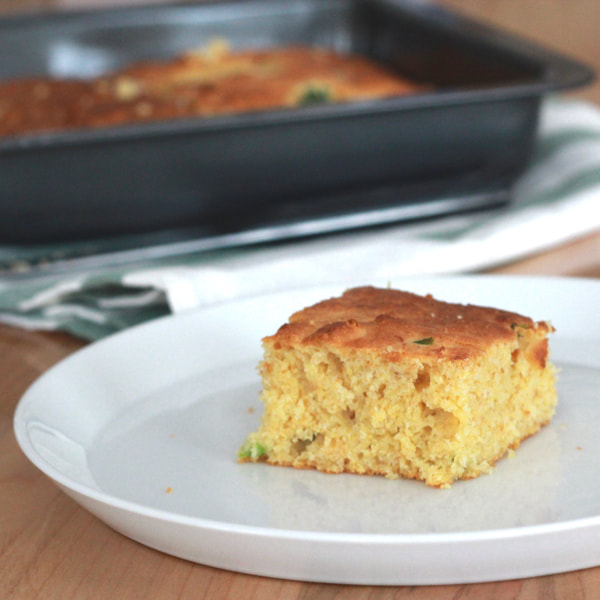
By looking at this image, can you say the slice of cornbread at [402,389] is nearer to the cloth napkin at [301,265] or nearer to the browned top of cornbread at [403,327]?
the browned top of cornbread at [403,327]

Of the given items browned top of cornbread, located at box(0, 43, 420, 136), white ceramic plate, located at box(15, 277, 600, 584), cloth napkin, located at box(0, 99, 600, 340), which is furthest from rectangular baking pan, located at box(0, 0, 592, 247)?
white ceramic plate, located at box(15, 277, 600, 584)

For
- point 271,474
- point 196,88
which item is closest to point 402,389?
point 271,474

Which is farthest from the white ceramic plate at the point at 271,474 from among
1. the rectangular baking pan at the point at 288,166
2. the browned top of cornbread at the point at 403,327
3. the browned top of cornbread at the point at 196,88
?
the browned top of cornbread at the point at 196,88

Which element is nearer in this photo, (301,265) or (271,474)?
(271,474)

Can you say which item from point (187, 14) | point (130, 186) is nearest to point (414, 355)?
point (130, 186)

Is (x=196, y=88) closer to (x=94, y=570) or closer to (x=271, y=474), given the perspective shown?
(x=271, y=474)

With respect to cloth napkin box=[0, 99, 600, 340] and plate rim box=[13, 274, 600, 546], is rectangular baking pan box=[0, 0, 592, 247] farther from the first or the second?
plate rim box=[13, 274, 600, 546]

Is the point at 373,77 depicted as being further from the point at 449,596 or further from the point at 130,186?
the point at 449,596
